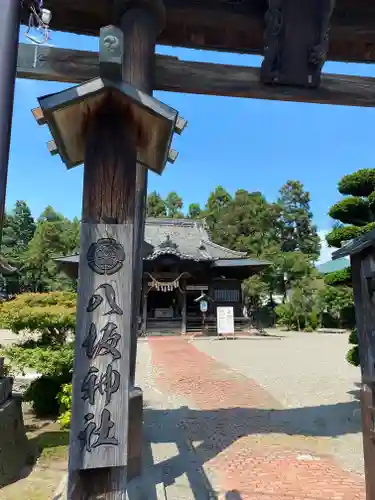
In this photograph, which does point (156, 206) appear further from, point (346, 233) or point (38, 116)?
point (38, 116)

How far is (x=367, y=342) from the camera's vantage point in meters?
2.86

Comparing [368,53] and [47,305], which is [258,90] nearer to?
[368,53]

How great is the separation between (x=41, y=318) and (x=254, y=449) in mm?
3219

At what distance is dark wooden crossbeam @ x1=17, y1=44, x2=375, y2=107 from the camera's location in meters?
3.81

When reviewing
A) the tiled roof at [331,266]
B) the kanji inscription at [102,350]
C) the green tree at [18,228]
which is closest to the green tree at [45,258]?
the green tree at [18,228]

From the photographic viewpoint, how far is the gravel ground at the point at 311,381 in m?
4.93

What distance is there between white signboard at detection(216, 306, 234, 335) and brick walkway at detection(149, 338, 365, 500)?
8.64 meters

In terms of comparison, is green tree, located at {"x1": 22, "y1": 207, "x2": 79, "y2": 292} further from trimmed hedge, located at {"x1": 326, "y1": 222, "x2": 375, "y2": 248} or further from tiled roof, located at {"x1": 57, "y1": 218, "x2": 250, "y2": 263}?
trimmed hedge, located at {"x1": 326, "y1": 222, "x2": 375, "y2": 248}

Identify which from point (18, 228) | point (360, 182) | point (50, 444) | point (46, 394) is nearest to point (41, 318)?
point (46, 394)

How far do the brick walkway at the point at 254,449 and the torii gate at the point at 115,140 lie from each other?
0.89 metres

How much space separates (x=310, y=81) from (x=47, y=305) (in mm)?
4717

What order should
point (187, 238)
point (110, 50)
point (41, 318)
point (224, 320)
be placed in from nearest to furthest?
1. point (110, 50)
2. point (41, 318)
3. point (224, 320)
4. point (187, 238)

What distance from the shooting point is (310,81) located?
417 centimetres

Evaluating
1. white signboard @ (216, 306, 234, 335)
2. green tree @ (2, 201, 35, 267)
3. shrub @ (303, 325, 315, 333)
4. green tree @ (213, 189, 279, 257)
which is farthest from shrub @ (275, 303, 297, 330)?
green tree @ (2, 201, 35, 267)
